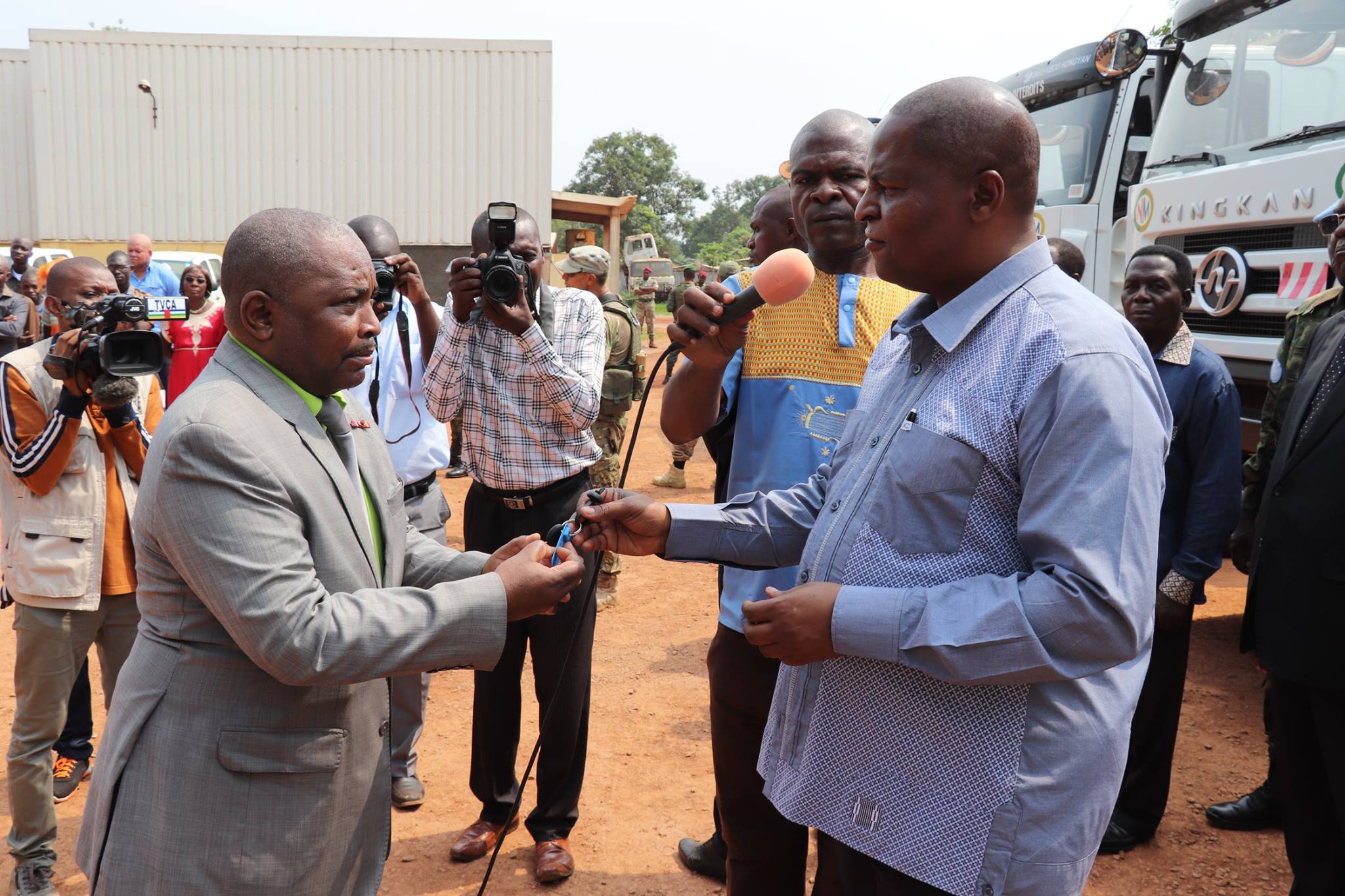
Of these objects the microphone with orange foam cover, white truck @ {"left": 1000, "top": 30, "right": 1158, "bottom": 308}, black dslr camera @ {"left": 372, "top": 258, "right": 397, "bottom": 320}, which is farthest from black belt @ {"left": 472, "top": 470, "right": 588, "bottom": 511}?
white truck @ {"left": 1000, "top": 30, "right": 1158, "bottom": 308}

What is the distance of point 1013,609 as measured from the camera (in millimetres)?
1561

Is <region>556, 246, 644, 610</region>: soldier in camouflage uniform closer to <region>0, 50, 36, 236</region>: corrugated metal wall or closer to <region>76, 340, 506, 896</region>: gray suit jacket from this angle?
<region>76, 340, 506, 896</region>: gray suit jacket

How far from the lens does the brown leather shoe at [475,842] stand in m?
3.93

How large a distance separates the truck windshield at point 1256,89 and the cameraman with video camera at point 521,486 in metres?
4.05

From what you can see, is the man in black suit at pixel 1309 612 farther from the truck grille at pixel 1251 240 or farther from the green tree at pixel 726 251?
the green tree at pixel 726 251

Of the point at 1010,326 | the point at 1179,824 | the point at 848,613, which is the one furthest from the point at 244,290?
the point at 1179,824

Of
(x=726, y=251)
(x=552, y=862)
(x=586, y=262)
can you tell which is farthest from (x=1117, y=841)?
(x=726, y=251)

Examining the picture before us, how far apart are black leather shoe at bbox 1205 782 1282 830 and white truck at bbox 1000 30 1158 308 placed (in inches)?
157

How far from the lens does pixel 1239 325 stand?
18.4ft

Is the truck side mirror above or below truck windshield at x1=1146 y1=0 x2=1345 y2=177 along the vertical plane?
above

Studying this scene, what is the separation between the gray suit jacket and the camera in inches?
73.8

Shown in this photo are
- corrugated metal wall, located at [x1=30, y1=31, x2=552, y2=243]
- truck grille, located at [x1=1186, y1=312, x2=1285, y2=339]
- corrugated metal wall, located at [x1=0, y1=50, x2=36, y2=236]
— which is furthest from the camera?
corrugated metal wall, located at [x1=0, y1=50, x2=36, y2=236]

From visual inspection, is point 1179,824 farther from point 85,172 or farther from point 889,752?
point 85,172

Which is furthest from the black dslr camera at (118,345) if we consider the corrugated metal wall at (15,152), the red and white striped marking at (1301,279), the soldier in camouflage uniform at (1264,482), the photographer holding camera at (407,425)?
the corrugated metal wall at (15,152)
